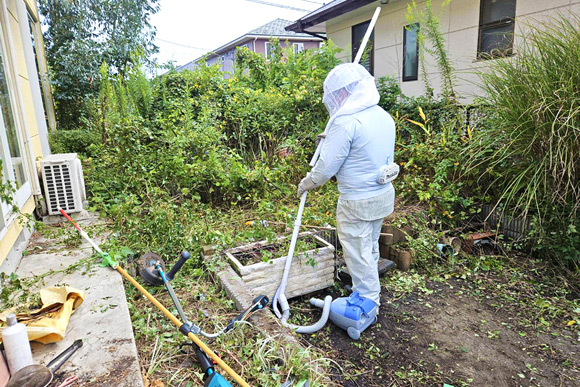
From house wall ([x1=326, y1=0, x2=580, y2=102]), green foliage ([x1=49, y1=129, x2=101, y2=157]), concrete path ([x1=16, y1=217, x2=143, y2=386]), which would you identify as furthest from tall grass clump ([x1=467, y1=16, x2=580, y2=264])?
green foliage ([x1=49, y1=129, x2=101, y2=157])

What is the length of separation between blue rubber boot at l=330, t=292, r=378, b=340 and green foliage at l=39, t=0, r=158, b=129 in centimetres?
936

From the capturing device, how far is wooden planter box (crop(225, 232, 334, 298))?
115 inches

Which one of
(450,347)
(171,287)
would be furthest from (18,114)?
(450,347)

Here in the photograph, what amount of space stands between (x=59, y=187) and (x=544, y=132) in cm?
464

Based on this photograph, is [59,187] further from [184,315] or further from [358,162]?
[358,162]

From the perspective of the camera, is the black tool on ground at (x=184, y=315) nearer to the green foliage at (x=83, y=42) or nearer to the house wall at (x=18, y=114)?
the house wall at (x=18, y=114)

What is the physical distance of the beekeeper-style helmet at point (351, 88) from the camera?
2641 millimetres

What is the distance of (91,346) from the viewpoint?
1.79 meters

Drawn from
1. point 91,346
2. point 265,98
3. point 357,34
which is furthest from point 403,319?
point 357,34

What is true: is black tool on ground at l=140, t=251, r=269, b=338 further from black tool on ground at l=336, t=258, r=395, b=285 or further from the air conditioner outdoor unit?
the air conditioner outdoor unit

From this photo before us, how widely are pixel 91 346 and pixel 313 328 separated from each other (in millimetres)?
1463

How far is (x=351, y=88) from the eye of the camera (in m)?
2.67

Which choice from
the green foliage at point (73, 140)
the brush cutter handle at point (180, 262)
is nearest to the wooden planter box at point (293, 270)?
the brush cutter handle at point (180, 262)

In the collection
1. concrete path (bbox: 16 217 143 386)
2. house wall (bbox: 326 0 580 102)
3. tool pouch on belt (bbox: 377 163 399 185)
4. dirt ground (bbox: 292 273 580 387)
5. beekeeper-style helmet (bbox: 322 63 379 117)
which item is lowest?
dirt ground (bbox: 292 273 580 387)
